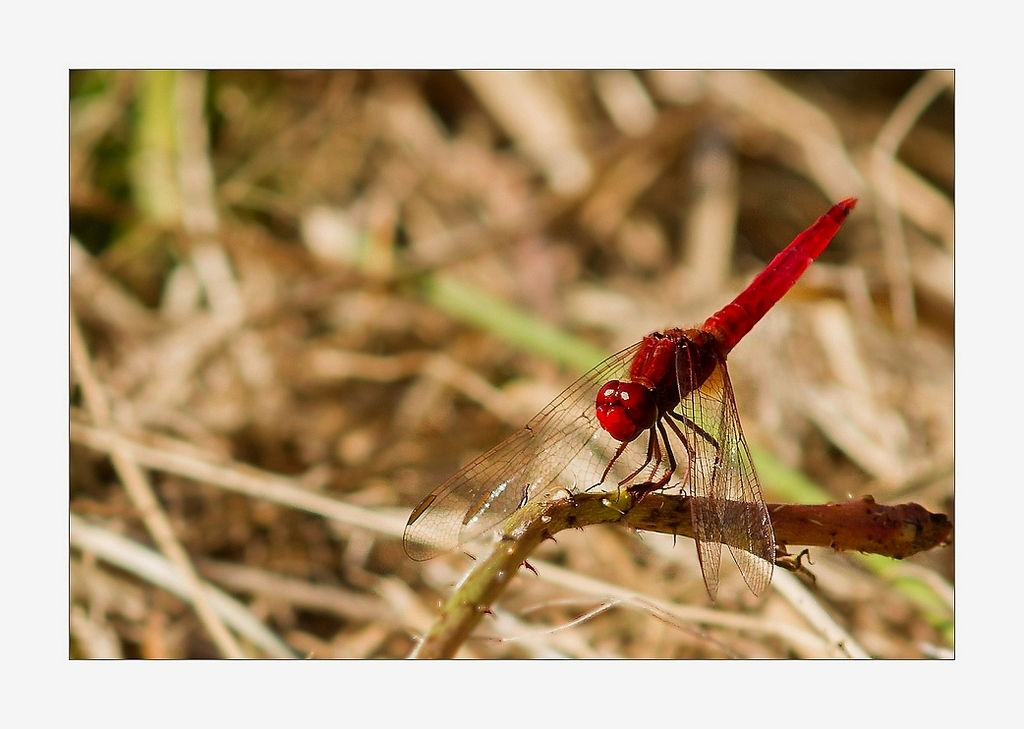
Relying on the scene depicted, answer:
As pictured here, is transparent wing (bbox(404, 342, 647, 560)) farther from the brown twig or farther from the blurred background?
the blurred background

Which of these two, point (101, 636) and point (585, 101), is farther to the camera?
point (585, 101)

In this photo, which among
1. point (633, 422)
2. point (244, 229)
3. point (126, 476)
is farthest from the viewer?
point (244, 229)

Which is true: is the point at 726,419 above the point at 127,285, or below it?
below

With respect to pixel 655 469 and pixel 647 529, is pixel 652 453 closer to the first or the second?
pixel 655 469

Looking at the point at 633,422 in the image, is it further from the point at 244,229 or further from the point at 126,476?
the point at 244,229

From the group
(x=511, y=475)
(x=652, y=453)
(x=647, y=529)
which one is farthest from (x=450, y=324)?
(x=647, y=529)
